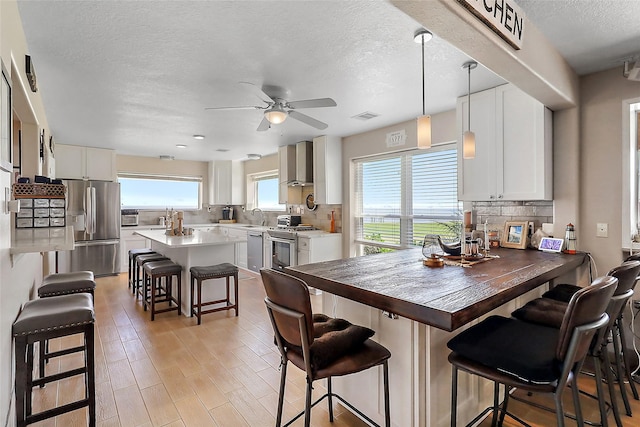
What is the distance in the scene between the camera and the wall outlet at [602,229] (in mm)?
2585

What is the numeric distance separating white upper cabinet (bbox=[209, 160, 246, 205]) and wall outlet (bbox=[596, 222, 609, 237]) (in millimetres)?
6439

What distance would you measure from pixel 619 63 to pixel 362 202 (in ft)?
10.4

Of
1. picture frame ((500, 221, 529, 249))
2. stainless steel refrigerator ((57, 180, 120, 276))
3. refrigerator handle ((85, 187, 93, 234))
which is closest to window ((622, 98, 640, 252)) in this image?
picture frame ((500, 221, 529, 249))

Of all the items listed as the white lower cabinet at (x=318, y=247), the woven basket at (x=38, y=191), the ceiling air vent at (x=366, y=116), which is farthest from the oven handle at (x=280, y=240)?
the woven basket at (x=38, y=191)

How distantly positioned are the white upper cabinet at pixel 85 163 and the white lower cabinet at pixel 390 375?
18.8ft

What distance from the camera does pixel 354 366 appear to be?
1.43m

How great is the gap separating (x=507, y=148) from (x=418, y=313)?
89.7 inches

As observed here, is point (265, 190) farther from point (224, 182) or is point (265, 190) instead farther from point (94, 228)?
point (94, 228)

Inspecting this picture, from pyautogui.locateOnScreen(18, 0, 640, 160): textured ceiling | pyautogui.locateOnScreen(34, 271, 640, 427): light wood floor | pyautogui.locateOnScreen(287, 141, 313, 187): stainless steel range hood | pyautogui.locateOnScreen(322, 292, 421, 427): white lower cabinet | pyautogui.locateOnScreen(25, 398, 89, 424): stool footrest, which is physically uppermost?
pyautogui.locateOnScreen(18, 0, 640, 160): textured ceiling

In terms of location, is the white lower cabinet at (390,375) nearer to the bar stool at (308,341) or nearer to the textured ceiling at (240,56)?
the bar stool at (308,341)

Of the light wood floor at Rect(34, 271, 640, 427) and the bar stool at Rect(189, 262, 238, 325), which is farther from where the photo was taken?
the bar stool at Rect(189, 262, 238, 325)

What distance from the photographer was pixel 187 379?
2438 mm

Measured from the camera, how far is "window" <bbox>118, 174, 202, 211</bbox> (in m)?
6.81

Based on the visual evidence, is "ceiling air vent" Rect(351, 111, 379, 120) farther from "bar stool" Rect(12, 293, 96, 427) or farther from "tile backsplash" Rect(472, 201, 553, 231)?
"bar stool" Rect(12, 293, 96, 427)
